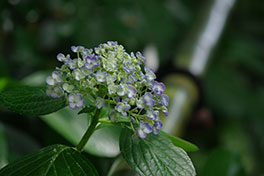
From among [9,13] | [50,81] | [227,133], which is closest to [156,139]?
[50,81]

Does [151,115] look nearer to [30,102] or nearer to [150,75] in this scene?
[150,75]

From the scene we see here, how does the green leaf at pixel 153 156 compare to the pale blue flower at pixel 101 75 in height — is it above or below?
below

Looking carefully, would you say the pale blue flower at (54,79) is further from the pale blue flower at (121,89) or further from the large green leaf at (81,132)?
the large green leaf at (81,132)

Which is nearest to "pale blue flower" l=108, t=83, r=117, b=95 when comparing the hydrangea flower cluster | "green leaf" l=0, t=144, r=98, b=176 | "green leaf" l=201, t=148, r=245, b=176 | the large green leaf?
the hydrangea flower cluster

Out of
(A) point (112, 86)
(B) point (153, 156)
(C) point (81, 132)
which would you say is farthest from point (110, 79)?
(C) point (81, 132)

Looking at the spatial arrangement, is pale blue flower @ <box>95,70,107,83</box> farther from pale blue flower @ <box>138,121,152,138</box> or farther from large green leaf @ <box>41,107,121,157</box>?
large green leaf @ <box>41,107,121,157</box>

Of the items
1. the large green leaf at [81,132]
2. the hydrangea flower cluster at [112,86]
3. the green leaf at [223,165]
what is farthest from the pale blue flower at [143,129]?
the green leaf at [223,165]

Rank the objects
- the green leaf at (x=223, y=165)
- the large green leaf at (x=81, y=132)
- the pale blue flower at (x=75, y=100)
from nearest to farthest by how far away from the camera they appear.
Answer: the pale blue flower at (x=75, y=100), the large green leaf at (x=81, y=132), the green leaf at (x=223, y=165)
